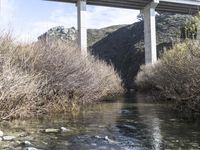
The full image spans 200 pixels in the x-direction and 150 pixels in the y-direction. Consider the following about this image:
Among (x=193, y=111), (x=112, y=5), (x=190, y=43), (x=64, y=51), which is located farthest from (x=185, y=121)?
(x=112, y=5)

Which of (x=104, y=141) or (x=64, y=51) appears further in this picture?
(x=64, y=51)

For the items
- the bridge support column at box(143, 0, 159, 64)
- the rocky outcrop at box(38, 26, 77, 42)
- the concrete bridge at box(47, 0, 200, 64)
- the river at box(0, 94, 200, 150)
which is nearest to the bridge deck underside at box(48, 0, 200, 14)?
the concrete bridge at box(47, 0, 200, 64)

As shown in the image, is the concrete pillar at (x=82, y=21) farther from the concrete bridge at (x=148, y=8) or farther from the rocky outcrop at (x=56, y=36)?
the rocky outcrop at (x=56, y=36)

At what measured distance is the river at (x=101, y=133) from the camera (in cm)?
920

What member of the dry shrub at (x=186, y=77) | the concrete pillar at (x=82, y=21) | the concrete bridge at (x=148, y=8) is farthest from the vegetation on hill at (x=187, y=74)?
the concrete bridge at (x=148, y=8)

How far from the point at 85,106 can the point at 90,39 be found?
288 feet

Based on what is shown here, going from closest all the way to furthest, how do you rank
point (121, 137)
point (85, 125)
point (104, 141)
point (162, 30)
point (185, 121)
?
1. point (104, 141)
2. point (121, 137)
3. point (85, 125)
4. point (185, 121)
5. point (162, 30)

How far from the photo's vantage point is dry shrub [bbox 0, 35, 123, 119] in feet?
35.2

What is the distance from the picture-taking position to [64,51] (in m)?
17.4

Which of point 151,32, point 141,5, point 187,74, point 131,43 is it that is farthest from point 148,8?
point 131,43

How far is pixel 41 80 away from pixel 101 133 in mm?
4837

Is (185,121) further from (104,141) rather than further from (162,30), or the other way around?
(162,30)

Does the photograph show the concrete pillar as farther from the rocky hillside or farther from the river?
the river

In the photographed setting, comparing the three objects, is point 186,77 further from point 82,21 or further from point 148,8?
point 148,8
